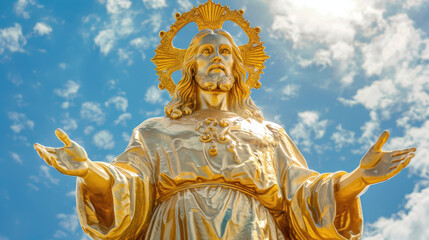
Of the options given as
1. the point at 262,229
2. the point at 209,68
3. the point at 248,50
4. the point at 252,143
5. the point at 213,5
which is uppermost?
the point at 213,5

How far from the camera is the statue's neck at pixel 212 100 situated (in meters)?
10.1

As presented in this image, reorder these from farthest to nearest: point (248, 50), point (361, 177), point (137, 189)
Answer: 1. point (248, 50)
2. point (137, 189)
3. point (361, 177)

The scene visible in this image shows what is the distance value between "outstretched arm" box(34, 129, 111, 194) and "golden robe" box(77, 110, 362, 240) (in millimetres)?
271

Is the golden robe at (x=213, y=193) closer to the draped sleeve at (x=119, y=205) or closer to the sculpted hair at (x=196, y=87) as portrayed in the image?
the draped sleeve at (x=119, y=205)

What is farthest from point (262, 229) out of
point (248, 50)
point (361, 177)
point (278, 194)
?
point (248, 50)

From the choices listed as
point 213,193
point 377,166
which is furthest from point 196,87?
point 377,166

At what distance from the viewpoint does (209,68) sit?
32.7 feet

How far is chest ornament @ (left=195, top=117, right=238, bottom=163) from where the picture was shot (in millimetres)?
8922

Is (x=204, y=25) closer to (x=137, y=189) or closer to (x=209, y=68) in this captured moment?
(x=209, y=68)

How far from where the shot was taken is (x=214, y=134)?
919 centimetres

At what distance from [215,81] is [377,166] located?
2.93 meters

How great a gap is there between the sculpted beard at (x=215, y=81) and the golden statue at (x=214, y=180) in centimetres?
1

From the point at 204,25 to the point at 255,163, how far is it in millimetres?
3206

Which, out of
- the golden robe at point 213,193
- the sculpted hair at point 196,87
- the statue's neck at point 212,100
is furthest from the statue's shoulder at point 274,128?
the statue's neck at point 212,100
